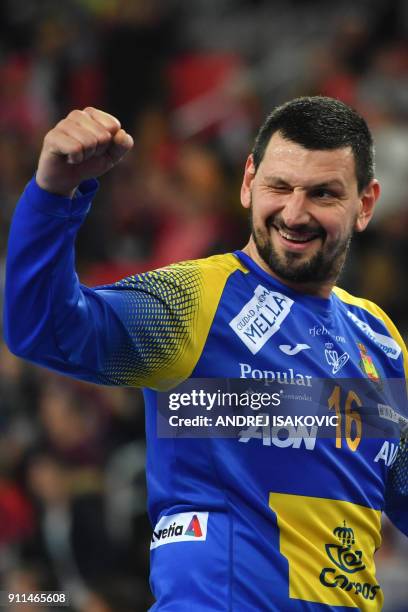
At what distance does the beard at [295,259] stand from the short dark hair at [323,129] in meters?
0.24

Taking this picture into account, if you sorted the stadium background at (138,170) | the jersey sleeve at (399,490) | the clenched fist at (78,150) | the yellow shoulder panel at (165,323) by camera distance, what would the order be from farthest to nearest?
the stadium background at (138,170), the jersey sleeve at (399,490), the yellow shoulder panel at (165,323), the clenched fist at (78,150)

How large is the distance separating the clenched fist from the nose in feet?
2.76

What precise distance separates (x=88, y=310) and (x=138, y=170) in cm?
589

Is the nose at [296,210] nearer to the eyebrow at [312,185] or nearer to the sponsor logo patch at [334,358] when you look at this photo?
the eyebrow at [312,185]

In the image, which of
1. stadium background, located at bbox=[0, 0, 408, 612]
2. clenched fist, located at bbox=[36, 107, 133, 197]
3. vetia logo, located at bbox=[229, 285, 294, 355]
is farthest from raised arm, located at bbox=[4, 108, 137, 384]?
stadium background, located at bbox=[0, 0, 408, 612]

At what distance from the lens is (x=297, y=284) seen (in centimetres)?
316

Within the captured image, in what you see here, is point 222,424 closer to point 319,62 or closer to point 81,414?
point 81,414

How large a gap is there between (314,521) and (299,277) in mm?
718

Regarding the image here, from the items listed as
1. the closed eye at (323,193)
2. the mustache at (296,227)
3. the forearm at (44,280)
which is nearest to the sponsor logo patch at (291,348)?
the mustache at (296,227)

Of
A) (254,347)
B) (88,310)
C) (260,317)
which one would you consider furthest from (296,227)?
(88,310)

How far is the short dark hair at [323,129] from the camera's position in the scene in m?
3.10

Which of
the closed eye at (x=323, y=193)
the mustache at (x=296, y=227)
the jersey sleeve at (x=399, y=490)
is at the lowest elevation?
the jersey sleeve at (x=399, y=490)

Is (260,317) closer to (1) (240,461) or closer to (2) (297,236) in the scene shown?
(2) (297,236)

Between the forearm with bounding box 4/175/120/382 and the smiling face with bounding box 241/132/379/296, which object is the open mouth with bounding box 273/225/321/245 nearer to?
the smiling face with bounding box 241/132/379/296
